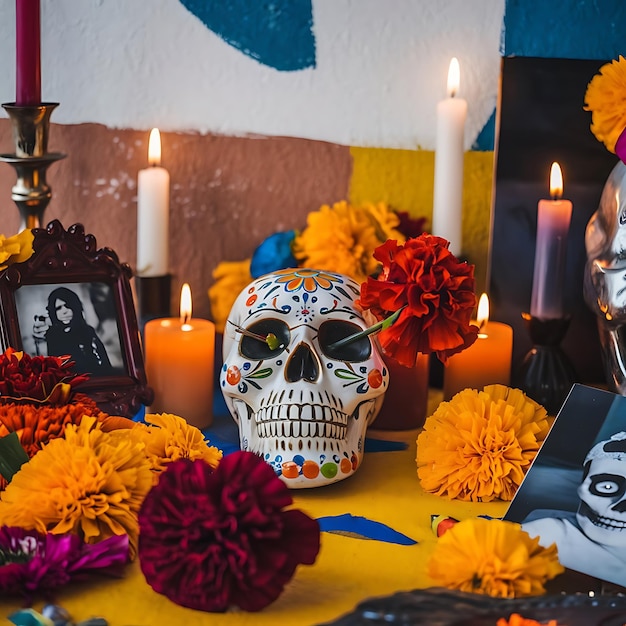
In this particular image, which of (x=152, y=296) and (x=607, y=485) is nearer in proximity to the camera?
(x=607, y=485)

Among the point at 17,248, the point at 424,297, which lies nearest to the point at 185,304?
the point at 17,248

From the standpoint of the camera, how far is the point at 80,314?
0.92m

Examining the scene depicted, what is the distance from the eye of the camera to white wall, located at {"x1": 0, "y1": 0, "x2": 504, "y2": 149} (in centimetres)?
106

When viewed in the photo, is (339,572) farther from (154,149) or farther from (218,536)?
(154,149)

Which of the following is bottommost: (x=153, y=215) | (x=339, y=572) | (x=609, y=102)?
(x=339, y=572)

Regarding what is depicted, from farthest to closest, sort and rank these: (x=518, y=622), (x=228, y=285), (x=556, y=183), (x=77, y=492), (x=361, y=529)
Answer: (x=228, y=285) → (x=556, y=183) → (x=361, y=529) → (x=77, y=492) → (x=518, y=622)

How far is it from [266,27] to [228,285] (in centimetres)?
29

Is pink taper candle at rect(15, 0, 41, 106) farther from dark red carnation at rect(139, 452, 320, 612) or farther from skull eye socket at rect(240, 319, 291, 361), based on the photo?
dark red carnation at rect(139, 452, 320, 612)

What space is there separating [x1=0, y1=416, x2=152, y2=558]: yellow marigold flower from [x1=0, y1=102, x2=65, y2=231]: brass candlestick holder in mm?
380

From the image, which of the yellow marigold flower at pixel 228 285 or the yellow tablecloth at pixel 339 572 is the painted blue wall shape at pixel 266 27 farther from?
the yellow tablecloth at pixel 339 572

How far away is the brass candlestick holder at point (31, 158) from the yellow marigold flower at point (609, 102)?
53 cm

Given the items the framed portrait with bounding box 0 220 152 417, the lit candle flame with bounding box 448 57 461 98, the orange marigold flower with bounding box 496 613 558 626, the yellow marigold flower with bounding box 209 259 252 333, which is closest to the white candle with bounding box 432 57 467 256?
the lit candle flame with bounding box 448 57 461 98

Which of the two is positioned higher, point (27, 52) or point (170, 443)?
point (27, 52)

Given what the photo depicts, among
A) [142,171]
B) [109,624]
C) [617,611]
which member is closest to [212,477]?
[109,624]
